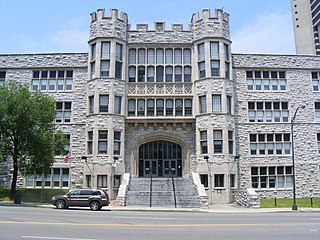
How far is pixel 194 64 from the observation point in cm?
3419

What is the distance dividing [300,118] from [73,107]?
23.4 meters

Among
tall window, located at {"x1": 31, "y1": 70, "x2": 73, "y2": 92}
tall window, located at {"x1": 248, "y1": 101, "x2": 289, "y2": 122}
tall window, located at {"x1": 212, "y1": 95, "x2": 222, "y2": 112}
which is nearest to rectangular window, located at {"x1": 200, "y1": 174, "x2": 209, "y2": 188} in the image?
tall window, located at {"x1": 212, "y1": 95, "x2": 222, "y2": 112}

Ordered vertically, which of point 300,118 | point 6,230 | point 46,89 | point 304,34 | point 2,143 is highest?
point 304,34

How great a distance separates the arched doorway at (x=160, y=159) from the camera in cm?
3403

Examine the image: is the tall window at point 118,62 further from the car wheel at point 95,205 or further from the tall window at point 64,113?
the car wheel at point 95,205

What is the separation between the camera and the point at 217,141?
3173 centimetres

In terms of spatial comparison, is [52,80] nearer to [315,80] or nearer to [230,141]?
[230,141]

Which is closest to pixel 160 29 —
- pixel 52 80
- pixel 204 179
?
pixel 52 80

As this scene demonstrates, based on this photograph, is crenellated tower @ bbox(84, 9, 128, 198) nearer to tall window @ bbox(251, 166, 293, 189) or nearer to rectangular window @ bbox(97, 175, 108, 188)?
rectangular window @ bbox(97, 175, 108, 188)

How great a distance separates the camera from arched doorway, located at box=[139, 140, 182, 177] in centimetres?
3403

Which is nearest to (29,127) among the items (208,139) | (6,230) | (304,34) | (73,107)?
(73,107)

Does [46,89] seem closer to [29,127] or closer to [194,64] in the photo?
[29,127]

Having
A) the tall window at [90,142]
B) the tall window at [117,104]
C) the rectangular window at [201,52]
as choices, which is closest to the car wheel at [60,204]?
the tall window at [90,142]

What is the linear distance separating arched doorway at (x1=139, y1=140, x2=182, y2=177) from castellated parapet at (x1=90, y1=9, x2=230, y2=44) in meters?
10.5
